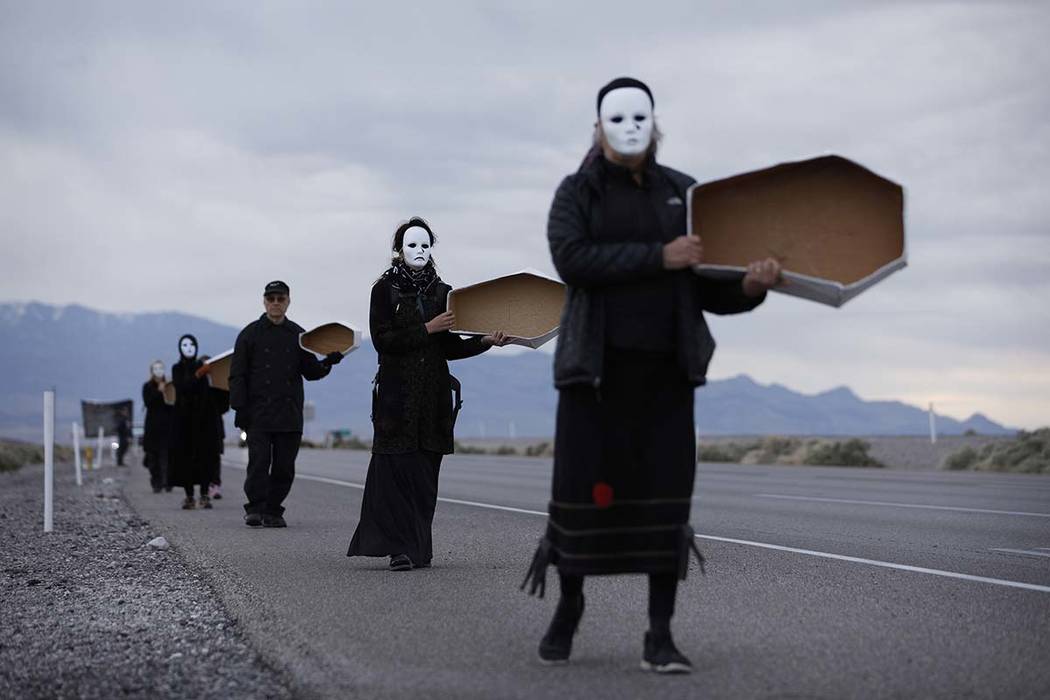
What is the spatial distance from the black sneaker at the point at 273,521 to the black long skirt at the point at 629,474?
328 inches

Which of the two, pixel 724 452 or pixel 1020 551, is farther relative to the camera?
pixel 724 452

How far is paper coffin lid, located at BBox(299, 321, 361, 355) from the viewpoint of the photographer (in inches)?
470

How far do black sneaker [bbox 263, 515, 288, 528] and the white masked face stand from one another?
5040 mm

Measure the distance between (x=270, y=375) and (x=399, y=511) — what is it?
14.7 ft

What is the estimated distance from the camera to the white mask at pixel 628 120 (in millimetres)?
5859

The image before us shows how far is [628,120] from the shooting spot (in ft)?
19.3

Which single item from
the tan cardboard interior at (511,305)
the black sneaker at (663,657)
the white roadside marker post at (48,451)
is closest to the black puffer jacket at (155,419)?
the white roadside marker post at (48,451)

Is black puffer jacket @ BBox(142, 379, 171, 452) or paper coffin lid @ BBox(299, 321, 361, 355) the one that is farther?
black puffer jacket @ BBox(142, 379, 171, 452)

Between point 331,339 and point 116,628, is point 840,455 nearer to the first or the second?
Result: point 331,339

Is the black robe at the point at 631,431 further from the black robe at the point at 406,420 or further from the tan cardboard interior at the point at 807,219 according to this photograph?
the black robe at the point at 406,420

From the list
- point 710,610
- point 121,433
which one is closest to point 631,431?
point 710,610

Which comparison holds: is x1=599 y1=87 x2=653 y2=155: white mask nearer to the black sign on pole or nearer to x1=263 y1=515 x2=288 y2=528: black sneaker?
x1=263 y1=515 x2=288 y2=528: black sneaker

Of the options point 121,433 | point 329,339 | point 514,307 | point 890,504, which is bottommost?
point 890,504

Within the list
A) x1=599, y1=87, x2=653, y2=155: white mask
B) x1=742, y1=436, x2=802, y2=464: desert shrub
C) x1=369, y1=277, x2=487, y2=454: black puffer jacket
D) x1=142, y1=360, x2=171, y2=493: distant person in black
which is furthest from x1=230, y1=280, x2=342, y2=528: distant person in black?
x1=742, y1=436, x2=802, y2=464: desert shrub
